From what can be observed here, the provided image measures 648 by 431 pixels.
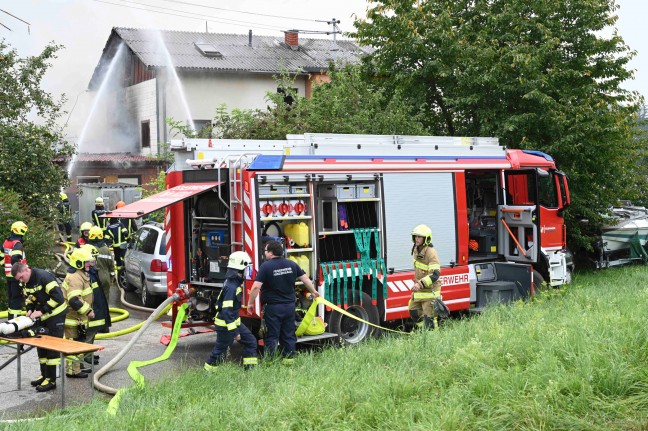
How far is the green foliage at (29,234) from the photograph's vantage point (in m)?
12.8

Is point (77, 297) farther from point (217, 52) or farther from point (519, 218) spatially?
point (217, 52)

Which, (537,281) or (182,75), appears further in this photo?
(182,75)

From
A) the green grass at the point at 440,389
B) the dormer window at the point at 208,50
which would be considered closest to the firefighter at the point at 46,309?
the green grass at the point at 440,389

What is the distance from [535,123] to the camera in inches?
650

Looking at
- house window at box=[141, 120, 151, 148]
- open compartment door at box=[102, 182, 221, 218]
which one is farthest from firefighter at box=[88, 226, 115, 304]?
house window at box=[141, 120, 151, 148]

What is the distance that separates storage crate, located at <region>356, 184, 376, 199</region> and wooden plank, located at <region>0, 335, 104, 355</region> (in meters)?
4.01

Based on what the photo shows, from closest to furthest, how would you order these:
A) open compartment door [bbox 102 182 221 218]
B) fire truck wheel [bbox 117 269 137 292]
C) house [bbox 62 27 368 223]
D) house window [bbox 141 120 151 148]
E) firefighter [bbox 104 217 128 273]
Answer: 1. open compartment door [bbox 102 182 221 218]
2. fire truck wheel [bbox 117 269 137 292]
3. firefighter [bbox 104 217 128 273]
4. house [bbox 62 27 368 223]
5. house window [bbox 141 120 151 148]

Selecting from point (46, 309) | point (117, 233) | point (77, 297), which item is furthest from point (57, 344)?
point (117, 233)

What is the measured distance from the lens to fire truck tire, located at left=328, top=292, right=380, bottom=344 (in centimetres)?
985

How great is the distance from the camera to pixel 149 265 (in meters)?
13.0

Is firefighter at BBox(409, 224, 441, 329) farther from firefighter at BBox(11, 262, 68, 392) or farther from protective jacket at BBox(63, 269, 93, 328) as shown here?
firefighter at BBox(11, 262, 68, 392)

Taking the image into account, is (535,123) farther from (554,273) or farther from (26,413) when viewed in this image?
(26,413)

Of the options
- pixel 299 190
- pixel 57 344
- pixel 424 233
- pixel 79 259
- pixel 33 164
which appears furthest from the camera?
pixel 33 164

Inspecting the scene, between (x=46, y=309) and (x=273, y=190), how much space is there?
2.91 m
